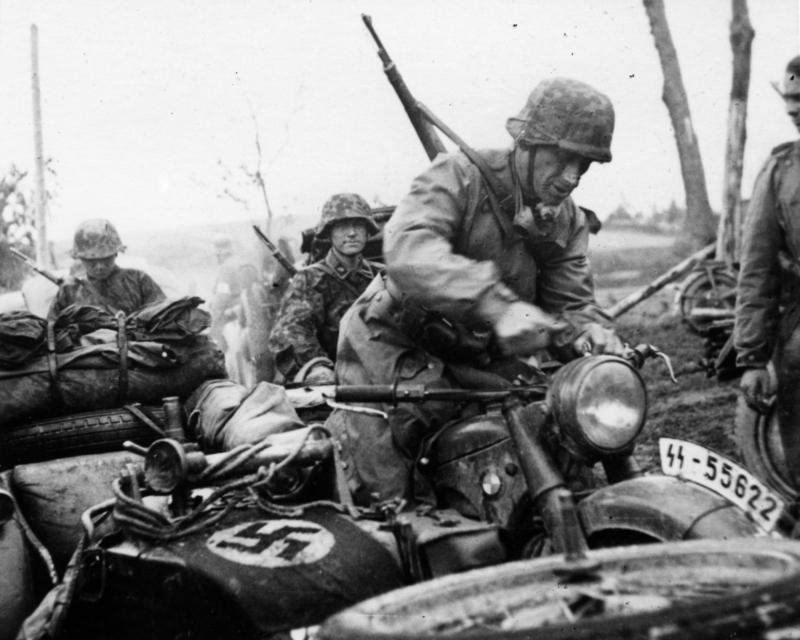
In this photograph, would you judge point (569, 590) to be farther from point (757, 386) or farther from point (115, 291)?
point (115, 291)

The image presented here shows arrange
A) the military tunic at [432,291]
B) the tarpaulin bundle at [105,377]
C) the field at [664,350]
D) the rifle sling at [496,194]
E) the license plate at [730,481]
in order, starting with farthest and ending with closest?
the field at [664,350]
the tarpaulin bundle at [105,377]
the rifle sling at [496,194]
the military tunic at [432,291]
the license plate at [730,481]

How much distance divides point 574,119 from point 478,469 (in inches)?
47.8

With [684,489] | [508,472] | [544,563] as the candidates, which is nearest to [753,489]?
[684,489]

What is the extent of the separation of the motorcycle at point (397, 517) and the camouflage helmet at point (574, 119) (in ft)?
2.39

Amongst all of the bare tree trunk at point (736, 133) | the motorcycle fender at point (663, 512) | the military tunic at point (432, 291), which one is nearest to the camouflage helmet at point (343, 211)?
the military tunic at point (432, 291)

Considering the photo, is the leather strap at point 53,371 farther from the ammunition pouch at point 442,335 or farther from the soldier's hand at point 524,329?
the soldier's hand at point 524,329

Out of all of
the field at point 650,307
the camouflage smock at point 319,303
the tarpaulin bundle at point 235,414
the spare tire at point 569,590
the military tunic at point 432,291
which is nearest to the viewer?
the spare tire at point 569,590

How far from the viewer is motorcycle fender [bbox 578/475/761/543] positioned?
2.85 metres

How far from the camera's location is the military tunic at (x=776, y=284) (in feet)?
17.2

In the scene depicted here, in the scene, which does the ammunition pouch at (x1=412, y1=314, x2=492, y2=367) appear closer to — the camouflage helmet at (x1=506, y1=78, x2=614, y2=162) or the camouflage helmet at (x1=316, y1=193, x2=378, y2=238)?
the camouflage helmet at (x1=506, y1=78, x2=614, y2=162)

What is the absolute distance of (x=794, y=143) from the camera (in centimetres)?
539

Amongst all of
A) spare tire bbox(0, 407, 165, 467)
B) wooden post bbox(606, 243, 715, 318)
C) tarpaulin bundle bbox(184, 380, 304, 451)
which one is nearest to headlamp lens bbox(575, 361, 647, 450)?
tarpaulin bundle bbox(184, 380, 304, 451)

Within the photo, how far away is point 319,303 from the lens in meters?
8.25

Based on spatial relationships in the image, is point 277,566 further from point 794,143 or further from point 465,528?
point 794,143
